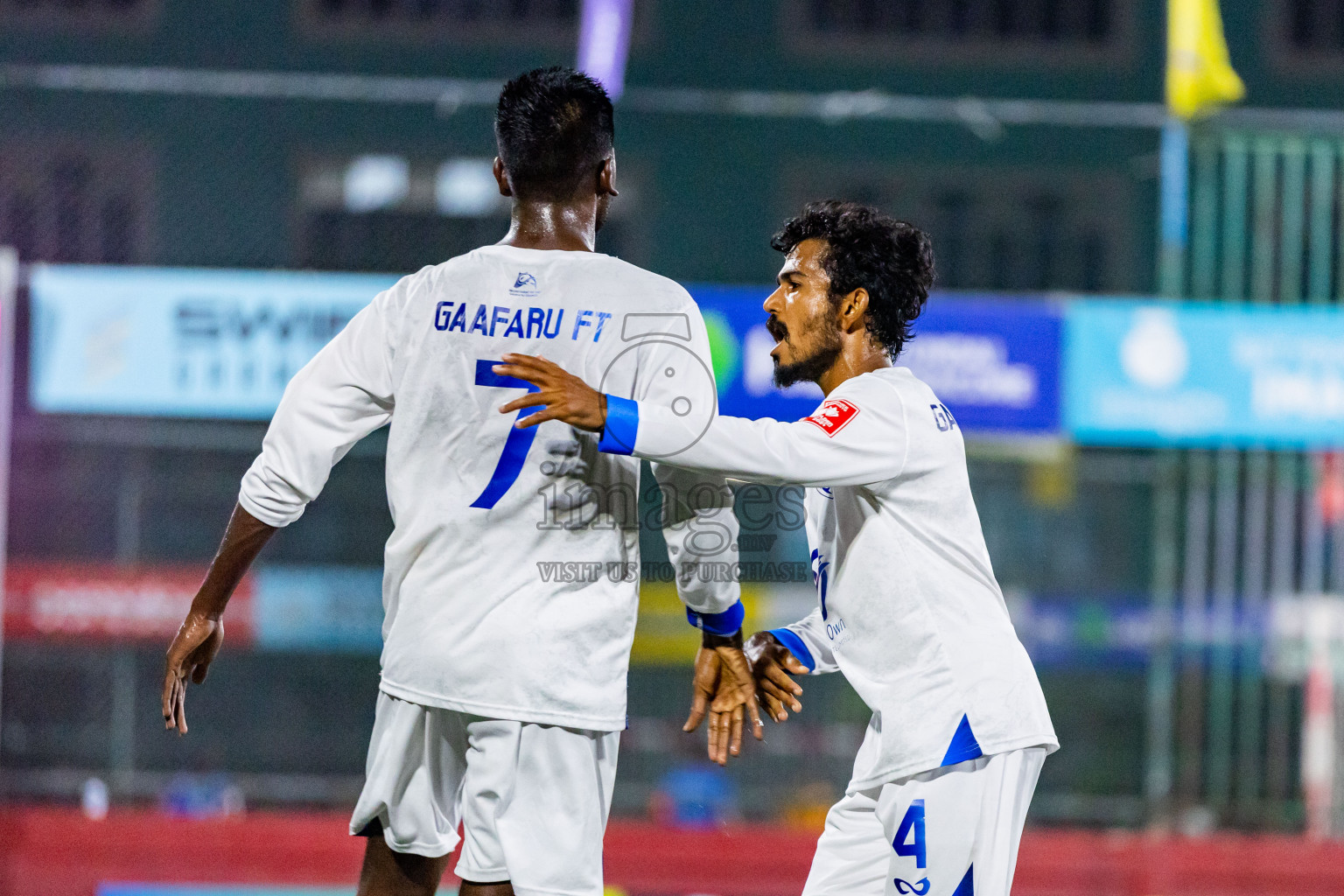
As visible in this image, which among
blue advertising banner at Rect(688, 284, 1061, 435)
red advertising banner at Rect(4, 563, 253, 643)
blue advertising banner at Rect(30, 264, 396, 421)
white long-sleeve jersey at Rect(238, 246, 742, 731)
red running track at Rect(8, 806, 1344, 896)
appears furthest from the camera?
red advertising banner at Rect(4, 563, 253, 643)

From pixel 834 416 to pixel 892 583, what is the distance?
329mm

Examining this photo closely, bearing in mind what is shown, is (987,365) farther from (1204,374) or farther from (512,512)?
(512,512)

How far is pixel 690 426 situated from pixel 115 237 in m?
12.6

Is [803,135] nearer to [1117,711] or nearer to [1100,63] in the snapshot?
[1100,63]

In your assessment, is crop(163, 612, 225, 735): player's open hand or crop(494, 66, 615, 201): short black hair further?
crop(163, 612, 225, 735): player's open hand

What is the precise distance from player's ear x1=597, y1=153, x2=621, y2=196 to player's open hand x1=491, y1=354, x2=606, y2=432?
1.36 ft

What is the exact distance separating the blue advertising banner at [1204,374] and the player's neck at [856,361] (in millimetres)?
2955

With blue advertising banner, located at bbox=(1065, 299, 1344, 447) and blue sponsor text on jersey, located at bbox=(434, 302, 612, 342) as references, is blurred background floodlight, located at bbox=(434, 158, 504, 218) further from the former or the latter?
blue sponsor text on jersey, located at bbox=(434, 302, 612, 342)


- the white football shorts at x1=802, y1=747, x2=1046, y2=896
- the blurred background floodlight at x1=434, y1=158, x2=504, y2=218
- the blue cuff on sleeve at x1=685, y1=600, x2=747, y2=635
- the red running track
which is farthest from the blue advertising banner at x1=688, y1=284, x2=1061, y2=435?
the blurred background floodlight at x1=434, y1=158, x2=504, y2=218

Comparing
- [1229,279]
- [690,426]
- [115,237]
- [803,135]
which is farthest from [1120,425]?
[115,237]

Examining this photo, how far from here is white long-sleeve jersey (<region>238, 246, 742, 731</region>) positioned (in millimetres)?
2279

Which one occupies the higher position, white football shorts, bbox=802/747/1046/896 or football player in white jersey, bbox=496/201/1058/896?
football player in white jersey, bbox=496/201/1058/896

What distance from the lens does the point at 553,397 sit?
2.18m

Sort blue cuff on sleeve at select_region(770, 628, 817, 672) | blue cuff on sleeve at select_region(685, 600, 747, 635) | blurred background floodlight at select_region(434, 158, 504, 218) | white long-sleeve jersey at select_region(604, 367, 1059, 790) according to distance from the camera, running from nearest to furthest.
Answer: white long-sleeve jersey at select_region(604, 367, 1059, 790)
blue cuff on sleeve at select_region(685, 600, 747, 635)
blue cuff on sleeve at select_region(770, 628, 817, 672)
blurred background floodlight at select_region(434, 158, 504, 218)
